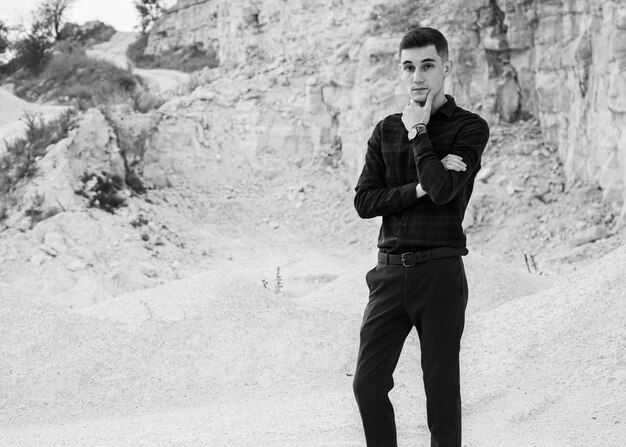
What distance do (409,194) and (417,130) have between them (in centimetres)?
22

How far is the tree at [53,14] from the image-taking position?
101 ft

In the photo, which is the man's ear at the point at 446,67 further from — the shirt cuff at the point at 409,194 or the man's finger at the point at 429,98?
the shirt cuff at the point at 409,194

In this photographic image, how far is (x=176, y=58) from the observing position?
2861 cm

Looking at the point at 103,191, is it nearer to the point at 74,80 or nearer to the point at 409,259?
the point at 409,259

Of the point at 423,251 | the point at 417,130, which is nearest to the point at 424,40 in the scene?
the point at 417,130

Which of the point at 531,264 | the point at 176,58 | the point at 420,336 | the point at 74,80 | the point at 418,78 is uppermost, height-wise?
the point at 176,58

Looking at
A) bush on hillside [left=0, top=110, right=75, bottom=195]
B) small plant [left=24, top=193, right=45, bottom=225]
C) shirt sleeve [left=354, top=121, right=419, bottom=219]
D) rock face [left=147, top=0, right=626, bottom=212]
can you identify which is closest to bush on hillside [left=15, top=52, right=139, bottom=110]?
rock face [left=147, top=0, right=626, bottom=212]

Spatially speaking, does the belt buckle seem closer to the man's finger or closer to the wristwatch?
the wristwatch

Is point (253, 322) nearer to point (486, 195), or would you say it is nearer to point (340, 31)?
point (486, 195)

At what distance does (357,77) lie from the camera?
14164 millimetres

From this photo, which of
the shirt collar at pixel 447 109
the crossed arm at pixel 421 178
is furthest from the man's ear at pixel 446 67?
the crossed arm at pixel 421 178

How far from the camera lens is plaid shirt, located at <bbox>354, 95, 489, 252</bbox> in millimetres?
2838

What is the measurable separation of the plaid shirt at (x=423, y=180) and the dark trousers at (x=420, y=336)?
11cm

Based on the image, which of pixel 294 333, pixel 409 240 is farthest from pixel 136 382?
pixel 409 240
